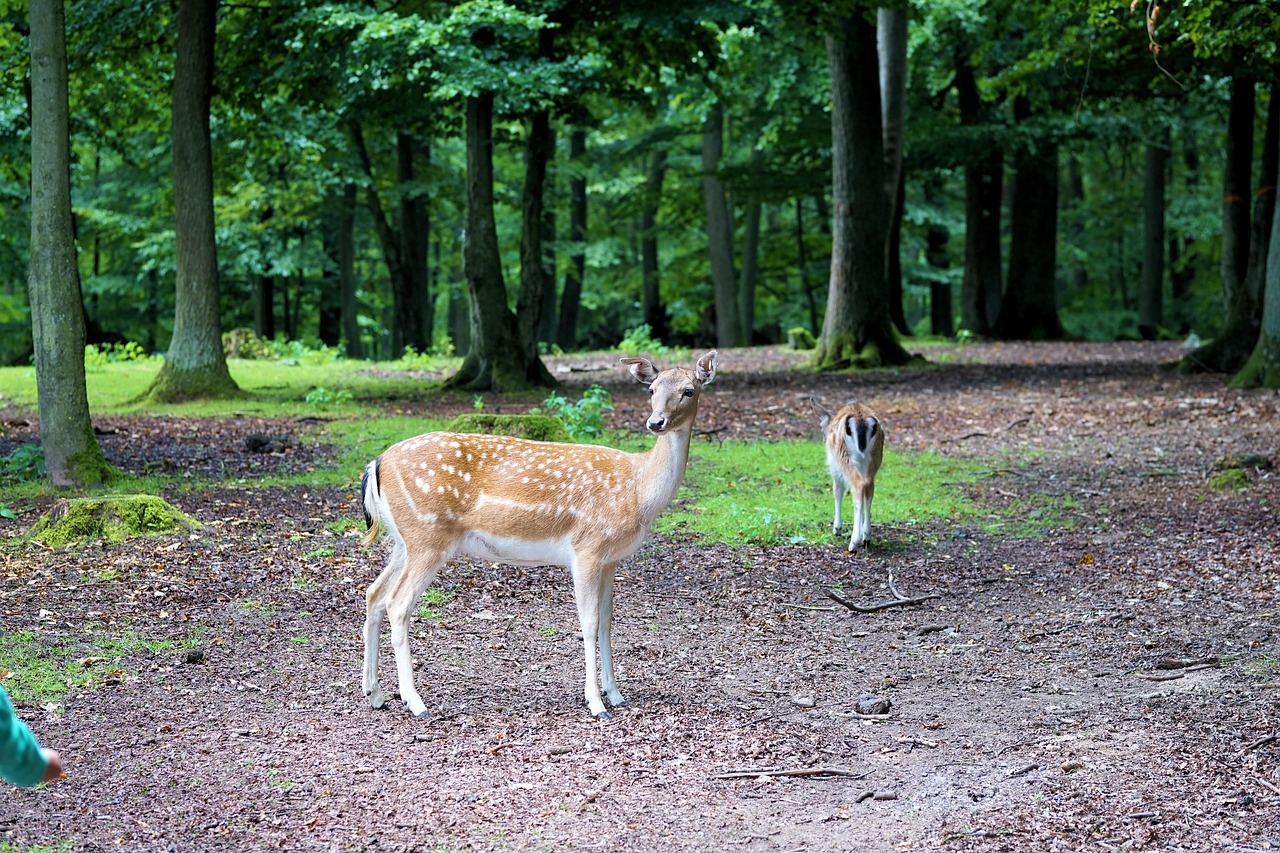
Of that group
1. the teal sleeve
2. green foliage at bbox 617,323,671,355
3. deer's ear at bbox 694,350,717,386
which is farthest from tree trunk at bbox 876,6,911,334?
the teal sleeve

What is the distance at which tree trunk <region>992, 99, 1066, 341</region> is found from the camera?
25609 mm

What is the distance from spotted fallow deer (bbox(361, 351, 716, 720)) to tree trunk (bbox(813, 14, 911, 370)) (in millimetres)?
14053

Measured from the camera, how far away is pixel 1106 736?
5270mm

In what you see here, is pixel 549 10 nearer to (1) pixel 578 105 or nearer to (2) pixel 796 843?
(1) pixel 578 105

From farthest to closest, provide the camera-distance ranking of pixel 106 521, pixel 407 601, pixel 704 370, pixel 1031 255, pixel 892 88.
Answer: pixel 1031 255 → pixel 892 88 → pixel 106 521 → pixel 704 370 → pixel 407 601

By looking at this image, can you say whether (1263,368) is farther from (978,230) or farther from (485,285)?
(978,230)

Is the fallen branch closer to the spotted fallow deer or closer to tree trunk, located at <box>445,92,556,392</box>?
the spotted fallow deer

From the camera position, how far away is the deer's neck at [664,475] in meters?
5.80

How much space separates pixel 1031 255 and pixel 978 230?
1476 mm

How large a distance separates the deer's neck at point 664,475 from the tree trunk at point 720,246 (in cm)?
2318

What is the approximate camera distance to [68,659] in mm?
6156

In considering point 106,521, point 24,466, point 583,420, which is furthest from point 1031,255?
point 106,521

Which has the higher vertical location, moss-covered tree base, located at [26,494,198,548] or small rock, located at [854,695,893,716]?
moss-covered tree base, located at [26,494,198,548]

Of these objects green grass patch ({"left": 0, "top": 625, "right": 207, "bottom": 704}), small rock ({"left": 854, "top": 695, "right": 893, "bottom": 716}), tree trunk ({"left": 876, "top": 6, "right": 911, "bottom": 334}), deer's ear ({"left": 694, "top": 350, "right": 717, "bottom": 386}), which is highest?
tree trunk ({"left": 876, "top": 6, "right": 911, "bottom": 334})
